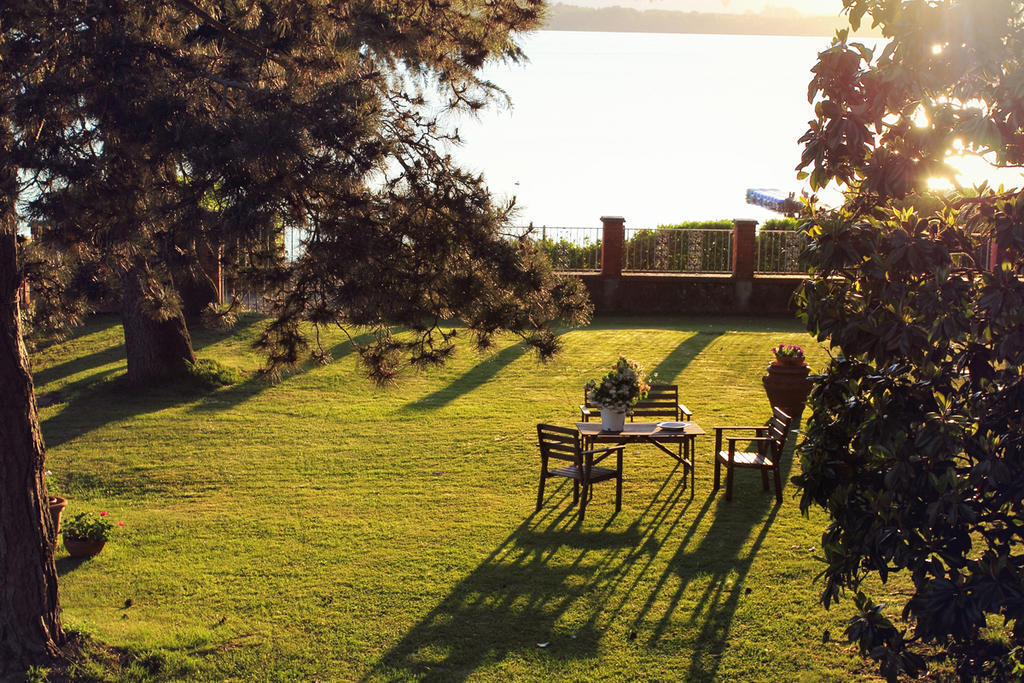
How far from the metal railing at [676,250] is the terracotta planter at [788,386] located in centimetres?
1037

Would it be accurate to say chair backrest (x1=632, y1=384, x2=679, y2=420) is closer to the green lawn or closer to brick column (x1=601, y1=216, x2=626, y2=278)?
the green lawn

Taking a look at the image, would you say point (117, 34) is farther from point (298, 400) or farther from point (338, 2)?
point (298, 400)

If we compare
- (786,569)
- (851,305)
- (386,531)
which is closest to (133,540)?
(386,531)

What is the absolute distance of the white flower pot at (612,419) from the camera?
10234mm

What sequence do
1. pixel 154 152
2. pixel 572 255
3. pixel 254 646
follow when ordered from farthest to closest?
pixel 572 255, pixel 254 646, pixel 154 152

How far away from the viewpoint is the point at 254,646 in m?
7.12

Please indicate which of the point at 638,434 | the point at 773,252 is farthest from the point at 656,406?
the point at 773,252

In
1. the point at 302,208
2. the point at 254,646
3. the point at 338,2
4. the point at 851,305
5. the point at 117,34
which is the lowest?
the point at 254,646

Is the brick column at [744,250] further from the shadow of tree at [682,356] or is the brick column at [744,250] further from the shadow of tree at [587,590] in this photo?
the shadow of tree at [587,590]

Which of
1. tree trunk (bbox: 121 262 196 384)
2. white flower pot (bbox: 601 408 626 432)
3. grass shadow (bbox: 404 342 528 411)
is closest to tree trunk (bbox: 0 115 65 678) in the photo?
white flower pot (bbox: 601 408 626 432)

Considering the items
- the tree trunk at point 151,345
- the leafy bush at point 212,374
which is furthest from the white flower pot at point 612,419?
the leafy bush at point 212,374

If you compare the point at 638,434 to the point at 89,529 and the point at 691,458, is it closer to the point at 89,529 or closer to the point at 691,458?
the point at 691,458

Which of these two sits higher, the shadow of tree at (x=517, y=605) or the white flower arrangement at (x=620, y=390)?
the white flower arrangement at (x=620, y=390)

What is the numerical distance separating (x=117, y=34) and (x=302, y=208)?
1.51 m
